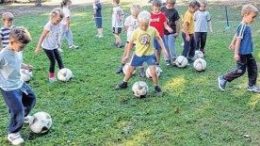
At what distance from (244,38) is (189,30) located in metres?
2.56

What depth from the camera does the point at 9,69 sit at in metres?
5.79

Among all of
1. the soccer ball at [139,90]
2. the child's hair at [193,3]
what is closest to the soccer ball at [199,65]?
the child's hair at [193,3]

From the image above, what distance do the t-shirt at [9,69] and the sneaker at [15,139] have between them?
0.69m

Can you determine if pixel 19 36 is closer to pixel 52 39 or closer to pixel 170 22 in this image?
pixel 52 39

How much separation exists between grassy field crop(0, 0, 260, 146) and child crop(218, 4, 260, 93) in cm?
30

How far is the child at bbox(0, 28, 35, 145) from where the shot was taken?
5609mm

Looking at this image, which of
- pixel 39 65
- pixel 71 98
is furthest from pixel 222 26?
pixel 71 98

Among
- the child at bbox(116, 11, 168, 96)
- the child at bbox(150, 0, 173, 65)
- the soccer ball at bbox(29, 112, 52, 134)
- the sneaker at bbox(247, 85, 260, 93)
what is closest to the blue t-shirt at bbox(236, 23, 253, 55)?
the sneaker at bbox(247, 85, 260, 93)

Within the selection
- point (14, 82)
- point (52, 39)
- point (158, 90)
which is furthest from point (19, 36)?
point (158, 90)

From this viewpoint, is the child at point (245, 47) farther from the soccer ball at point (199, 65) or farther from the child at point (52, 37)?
the child at point (52, 37)

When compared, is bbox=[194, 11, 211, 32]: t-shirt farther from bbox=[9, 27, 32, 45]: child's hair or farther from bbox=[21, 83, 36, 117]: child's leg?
bbox=[9, 27, 32, 45]: child's hair

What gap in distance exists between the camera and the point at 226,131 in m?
6.40

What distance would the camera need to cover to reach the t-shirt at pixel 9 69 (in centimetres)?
570

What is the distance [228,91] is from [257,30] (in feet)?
25.4
